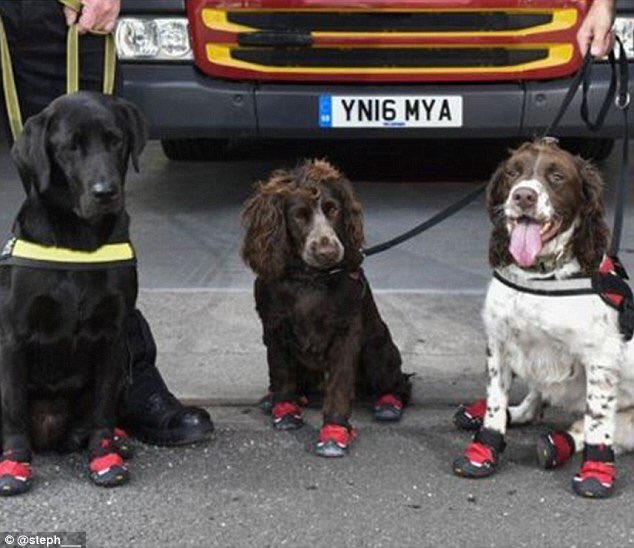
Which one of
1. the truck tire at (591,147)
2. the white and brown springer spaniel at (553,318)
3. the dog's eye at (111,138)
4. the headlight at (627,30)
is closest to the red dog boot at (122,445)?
the dog's eye at (111,138)

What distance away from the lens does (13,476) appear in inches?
155

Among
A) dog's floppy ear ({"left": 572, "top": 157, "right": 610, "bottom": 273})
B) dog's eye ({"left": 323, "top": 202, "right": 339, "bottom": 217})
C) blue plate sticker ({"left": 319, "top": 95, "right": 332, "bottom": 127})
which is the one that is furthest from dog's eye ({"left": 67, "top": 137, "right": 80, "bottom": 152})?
blue plate sticker ({"left": 319, "top": 95, "right": 332, "bottom": 127})

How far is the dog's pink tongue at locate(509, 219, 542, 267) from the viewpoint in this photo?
3793 mm

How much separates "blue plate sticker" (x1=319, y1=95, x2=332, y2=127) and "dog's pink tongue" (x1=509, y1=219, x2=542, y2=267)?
10.2 ft

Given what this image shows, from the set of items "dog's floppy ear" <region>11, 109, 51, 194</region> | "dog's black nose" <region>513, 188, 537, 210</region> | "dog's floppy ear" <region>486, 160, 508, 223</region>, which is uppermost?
"dog's floppy ear" <region>11, 109, 51, 194</region>

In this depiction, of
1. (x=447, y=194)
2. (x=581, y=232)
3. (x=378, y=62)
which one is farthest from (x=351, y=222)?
(x=447, y=194)

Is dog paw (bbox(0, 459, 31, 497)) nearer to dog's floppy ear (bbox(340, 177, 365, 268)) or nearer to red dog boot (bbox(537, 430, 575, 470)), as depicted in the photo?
dog's floppy ear (bbox(340, 177, 365, 268))

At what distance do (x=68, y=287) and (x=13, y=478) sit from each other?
1.98 ft

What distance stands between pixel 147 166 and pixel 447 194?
2245 mm

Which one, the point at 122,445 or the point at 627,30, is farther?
the point at 627,30

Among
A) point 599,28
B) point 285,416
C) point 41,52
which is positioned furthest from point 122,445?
point 599,28

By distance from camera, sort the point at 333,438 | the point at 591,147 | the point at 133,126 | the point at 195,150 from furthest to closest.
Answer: the point at 195,150 → the point at 591,147 → the point at 333,438 → the point at 133,126

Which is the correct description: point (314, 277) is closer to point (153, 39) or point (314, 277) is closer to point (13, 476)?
point (13, 476)

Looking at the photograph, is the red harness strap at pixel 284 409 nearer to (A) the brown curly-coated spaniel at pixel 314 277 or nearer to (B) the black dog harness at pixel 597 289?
(A) the brown curly-coated spaniel at pixel 314 277
